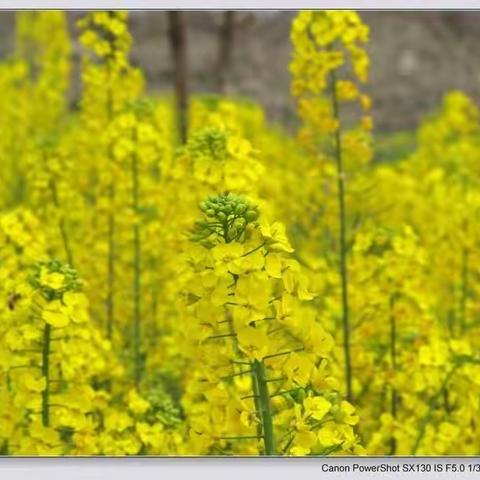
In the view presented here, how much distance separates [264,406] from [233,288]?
293 millimetres

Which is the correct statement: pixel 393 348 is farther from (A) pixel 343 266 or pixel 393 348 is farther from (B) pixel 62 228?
(B) pixel 62 228

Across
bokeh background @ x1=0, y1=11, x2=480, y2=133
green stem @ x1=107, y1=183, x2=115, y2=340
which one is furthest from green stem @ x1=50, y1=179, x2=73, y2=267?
bokeh background @ x1=0, y1=11, x2=480, y2=133

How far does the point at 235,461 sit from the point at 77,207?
153 centimetres

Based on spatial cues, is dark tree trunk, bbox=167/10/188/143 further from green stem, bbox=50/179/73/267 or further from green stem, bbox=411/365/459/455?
green stem, bbox=411/365/459/455

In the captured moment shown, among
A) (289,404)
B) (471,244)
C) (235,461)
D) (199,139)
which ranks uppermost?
(199,139)

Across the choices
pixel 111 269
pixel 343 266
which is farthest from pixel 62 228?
pixel 343 266

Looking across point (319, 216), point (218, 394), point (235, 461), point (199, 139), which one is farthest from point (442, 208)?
point (218, 394)

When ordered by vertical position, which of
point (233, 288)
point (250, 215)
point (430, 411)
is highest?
point (250, 215)

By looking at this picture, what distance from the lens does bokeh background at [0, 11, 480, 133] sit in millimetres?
10273

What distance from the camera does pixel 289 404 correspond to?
292 centimetres

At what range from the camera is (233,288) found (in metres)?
2.68

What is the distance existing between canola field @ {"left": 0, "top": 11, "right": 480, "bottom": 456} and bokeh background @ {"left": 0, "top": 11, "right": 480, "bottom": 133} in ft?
15.9

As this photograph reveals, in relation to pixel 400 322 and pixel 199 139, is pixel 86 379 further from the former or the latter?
Result: pixel 400 322

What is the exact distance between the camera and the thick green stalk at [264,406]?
2754mm
